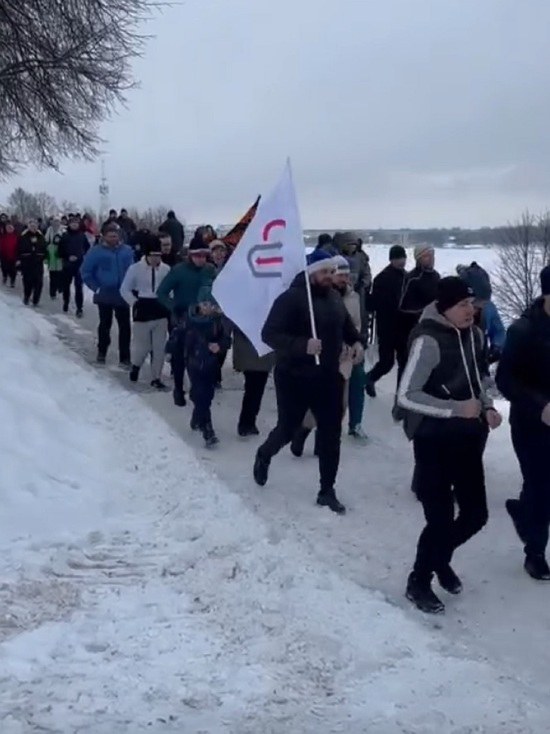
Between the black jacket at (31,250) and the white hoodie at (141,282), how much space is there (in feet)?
27.5

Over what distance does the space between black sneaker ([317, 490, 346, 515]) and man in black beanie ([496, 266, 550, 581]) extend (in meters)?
1.78

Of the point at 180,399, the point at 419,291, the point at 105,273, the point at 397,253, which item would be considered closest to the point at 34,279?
the point at 105,273

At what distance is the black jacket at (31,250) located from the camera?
20.2 meters

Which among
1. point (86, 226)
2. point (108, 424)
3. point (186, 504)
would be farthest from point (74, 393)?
point (86, 226)

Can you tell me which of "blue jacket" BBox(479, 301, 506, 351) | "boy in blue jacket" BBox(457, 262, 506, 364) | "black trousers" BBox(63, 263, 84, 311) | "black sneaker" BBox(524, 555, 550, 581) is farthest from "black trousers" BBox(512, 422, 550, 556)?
"black trousers" BBox(63, 263, 84, 311)

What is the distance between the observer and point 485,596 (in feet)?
20.6

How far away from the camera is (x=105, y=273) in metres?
13.3

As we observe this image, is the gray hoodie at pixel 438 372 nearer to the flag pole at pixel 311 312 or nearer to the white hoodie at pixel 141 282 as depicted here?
the flag pole at pixel 311 312

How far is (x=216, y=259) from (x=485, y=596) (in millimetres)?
6081

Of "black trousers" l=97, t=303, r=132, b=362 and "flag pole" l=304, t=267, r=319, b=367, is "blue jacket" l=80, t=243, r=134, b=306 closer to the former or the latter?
"black trousers" l=97, t=303, r=132, b=362

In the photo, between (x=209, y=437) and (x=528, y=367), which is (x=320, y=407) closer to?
(x=528, y=367)

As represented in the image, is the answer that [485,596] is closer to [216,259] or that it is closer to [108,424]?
[108,424]

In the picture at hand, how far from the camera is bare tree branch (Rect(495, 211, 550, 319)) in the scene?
216ft

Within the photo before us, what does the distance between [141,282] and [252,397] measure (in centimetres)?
272
